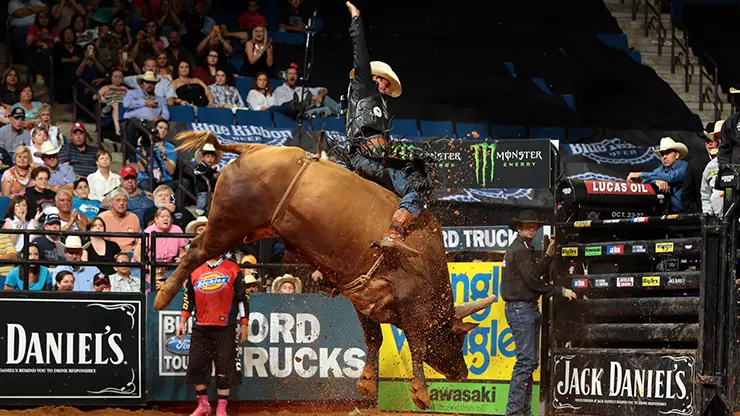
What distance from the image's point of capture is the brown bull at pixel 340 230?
268 inches

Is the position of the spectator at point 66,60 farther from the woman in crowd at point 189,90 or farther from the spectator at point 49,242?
the spectator at point 49,242

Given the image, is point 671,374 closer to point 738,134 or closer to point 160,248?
point 738,134

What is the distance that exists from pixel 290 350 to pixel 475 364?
1879mm

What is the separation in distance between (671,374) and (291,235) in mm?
3655

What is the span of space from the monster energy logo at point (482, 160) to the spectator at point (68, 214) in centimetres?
432

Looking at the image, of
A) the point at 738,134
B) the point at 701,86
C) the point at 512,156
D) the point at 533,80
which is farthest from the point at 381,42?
the point at 738,134

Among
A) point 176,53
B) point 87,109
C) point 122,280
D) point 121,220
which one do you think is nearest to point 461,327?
point 122,280

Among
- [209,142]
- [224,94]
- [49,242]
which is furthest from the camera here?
[224,94]

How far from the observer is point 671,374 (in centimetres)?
865

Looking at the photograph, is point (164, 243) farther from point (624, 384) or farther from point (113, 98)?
point (624, 384)

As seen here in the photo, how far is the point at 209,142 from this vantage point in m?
7.16

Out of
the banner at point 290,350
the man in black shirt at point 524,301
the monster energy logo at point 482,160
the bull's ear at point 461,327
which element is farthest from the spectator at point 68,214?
the bull's ear at point 461,327

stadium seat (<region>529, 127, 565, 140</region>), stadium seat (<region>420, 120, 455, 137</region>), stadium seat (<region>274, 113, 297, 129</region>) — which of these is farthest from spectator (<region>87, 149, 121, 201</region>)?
stadium seat (<region>529, 127, 565, 140</region>)

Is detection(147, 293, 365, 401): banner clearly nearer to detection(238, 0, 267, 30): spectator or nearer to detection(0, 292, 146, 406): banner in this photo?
detection(0, 292, 146, 406): banner
